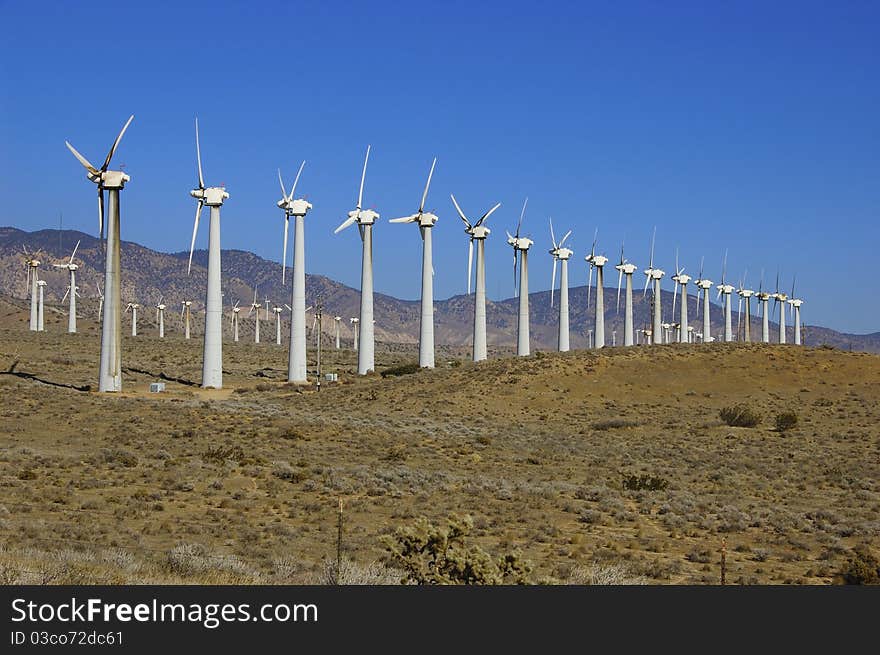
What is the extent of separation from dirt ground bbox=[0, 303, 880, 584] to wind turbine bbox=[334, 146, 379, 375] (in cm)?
826

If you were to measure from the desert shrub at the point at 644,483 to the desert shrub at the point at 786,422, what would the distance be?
25991 mm

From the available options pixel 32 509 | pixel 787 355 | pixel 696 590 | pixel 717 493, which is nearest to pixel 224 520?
pixel 32 509

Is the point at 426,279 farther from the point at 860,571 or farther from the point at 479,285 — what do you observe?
the point at 860,571

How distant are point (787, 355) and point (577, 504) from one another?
212 ft

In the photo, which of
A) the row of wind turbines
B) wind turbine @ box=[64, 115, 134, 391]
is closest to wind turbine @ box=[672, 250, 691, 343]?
the row of wind turbines

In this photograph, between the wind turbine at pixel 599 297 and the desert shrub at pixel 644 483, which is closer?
the desert shrub at pixel 644 483

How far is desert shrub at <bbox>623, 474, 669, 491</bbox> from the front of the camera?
39.1 m

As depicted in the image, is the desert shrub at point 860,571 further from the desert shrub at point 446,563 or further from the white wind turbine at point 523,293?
the white wind turbine at point 523,293

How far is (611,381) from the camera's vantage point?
276 ft

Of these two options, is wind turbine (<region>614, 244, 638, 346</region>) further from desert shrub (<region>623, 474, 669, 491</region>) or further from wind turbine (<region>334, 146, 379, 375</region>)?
desert shrub (<region>623, 474, 669, 491</region>)

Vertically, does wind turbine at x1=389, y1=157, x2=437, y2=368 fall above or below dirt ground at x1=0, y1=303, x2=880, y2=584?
above

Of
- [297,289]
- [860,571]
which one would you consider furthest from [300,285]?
[860,571]

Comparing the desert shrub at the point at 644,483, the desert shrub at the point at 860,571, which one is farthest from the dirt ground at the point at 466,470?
the desert shrub at the point at 860,571

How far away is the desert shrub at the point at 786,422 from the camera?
6422 cm
